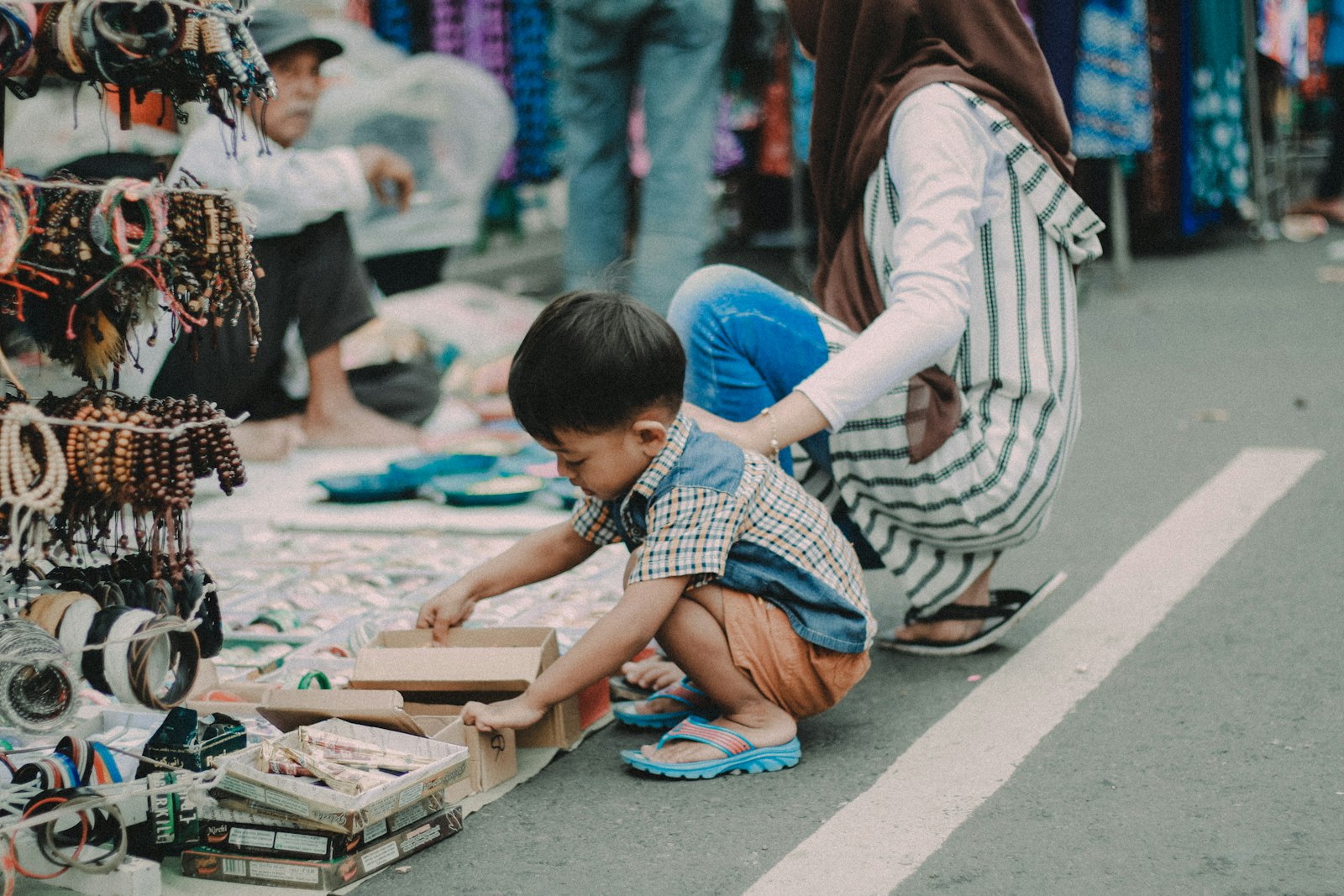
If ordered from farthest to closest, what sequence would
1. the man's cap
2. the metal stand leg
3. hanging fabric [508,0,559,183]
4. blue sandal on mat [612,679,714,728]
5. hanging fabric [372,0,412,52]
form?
1. hanging fabric [508,0,559,183]
2. hanging fabric [372,0,412,52]
3. the metal stand leg
4. the man's cap
5. blue sandal on mat [612,679,714,728]

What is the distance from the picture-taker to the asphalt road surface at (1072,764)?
1.84 m

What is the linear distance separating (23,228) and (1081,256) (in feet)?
5.65

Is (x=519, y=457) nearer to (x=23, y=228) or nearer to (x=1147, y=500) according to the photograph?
(x=1147, y=500)

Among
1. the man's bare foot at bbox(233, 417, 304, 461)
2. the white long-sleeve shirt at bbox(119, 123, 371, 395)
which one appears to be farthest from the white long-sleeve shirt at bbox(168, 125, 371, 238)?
the man's bare foot at bbox(233, 417, 304, 461)

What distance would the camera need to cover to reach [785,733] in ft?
7.28

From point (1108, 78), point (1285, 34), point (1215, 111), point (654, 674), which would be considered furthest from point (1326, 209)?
point (654, 674)

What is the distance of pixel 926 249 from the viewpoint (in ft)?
7.75

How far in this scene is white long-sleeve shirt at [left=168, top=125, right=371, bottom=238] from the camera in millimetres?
3930

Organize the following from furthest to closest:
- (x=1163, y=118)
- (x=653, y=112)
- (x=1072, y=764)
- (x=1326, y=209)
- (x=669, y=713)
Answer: (x=1326, y=209)
(x=1163, y=118)
(x=653, y=112)
(x=669, y=713)
(x=1072, y=764)

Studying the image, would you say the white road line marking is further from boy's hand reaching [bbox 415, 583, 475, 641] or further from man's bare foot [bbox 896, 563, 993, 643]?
boy's hand reaching [bbox 415, 583, 475, 641]

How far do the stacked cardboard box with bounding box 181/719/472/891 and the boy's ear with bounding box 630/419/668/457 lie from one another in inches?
20.0

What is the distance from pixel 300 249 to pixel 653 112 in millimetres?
1333

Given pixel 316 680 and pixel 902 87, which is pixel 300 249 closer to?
pixel 316 680

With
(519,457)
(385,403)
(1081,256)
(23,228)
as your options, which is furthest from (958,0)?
(385,403)
